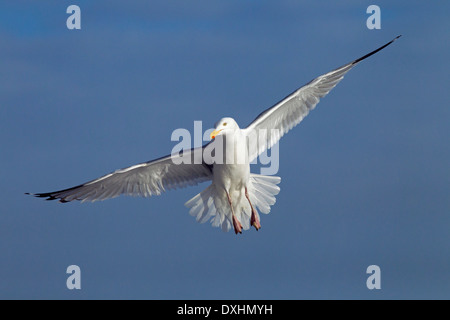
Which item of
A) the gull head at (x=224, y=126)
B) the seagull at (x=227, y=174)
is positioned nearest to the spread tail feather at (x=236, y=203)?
the seagull at (x=227, y=174)

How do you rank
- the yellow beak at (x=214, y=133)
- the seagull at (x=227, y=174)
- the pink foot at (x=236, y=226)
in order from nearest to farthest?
the yellow beak at (x=214, y=133) → the seagull at (x=227, y=174) → the pink foot at (x=236, y=226)

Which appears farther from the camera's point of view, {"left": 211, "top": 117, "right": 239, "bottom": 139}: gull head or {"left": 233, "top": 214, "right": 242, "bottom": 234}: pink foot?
{"left": 233, "top": 214, "right": 242, "bottom": 234}: pink foot

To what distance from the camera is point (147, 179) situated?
1076cm

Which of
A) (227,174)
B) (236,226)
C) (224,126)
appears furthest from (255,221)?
(224,126)

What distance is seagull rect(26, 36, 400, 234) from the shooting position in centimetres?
1025

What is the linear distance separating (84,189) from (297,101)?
3.08 metres

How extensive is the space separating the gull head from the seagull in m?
0.08

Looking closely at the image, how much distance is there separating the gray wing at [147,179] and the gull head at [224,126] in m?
0.64

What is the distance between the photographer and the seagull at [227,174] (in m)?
10.2

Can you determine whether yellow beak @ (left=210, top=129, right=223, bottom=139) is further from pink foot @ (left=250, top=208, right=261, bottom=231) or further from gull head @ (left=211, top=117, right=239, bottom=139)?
pink foot @ (left=250, top=208, right=261, bottom=231)

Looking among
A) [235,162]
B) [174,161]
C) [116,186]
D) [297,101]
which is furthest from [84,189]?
[297,101]

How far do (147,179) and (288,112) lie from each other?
2123mm

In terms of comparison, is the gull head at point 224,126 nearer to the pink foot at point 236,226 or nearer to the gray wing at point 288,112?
the gray wing at point 288,112

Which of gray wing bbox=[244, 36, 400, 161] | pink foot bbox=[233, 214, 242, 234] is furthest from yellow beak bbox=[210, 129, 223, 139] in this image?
pink foot bbox=[233, 214, 242, 234]
